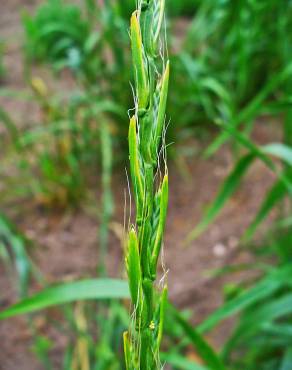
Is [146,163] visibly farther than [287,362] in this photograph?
No

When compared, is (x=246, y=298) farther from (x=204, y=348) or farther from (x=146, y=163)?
(x=146, y=163)

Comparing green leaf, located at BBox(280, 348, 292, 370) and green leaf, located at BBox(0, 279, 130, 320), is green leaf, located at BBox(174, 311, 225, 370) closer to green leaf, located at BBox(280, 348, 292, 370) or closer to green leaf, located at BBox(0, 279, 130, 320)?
green leaf, located at BBox(0, 279, 130, 320)

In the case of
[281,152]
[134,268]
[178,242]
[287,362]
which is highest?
[178,242]

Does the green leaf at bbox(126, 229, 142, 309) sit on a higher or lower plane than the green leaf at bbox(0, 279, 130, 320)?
lower

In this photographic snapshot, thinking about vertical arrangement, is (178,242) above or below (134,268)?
above

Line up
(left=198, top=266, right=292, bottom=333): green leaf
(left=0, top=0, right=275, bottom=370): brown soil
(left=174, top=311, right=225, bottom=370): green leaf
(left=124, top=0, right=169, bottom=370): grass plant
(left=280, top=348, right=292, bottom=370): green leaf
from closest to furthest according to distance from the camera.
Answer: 1. (left=124, top=0, right=169, bottom=370): grass plant
2. (left=174, top=311, right=225, bottom=370): green leaf
3. (left=198, top=266, right=292, bottom=333): green leaf
4. (left=280, top=348, right=292, bottom=370): green leaf
5. (left=0, top=0, right=275, bottom=370): brown soil

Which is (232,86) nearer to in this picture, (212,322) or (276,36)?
(276,36)

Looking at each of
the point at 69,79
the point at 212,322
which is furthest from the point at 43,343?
the point at 69,79

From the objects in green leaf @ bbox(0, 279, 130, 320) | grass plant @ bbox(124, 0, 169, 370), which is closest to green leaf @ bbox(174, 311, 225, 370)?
green leaf @ bbox(0, 279, 130, 320)

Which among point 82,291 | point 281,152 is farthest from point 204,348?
point 281,152

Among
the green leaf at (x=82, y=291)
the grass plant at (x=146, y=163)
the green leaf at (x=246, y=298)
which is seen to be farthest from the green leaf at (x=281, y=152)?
the grass plant at (x=146, y=163)
